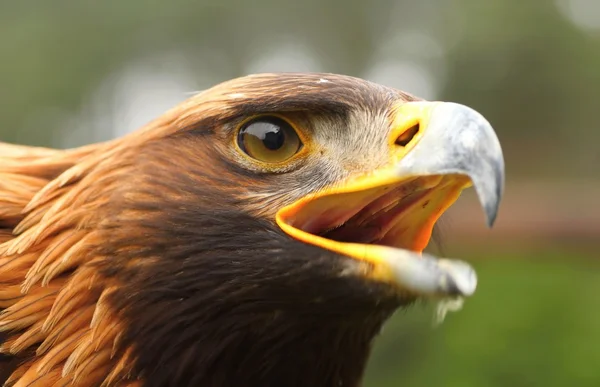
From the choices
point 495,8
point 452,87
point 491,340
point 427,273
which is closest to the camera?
point 427,273

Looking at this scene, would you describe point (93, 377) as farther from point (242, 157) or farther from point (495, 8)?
point (495, 8)

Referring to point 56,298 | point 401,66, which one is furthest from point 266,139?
point 401,66

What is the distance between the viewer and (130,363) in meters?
1.83

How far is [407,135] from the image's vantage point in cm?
176

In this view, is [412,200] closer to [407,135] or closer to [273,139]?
[407,135]

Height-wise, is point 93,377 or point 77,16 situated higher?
point 77,16

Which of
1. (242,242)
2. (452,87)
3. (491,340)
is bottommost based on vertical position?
(491,340)

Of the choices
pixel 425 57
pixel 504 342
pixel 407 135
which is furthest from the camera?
pixel 425 57

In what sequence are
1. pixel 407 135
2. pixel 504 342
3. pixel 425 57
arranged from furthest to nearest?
pixel 425 57
pixel 504 342
pixel 407 135

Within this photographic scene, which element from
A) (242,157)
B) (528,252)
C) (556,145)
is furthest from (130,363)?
(556,145)

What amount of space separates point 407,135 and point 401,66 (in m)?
17.7

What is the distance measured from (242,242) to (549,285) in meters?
8.06

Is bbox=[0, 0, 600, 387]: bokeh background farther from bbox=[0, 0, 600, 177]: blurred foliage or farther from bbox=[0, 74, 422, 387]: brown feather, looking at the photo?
bbox=[0, 74, 422, 387]: brown feather

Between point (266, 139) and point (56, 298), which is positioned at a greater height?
point (266, 139)
